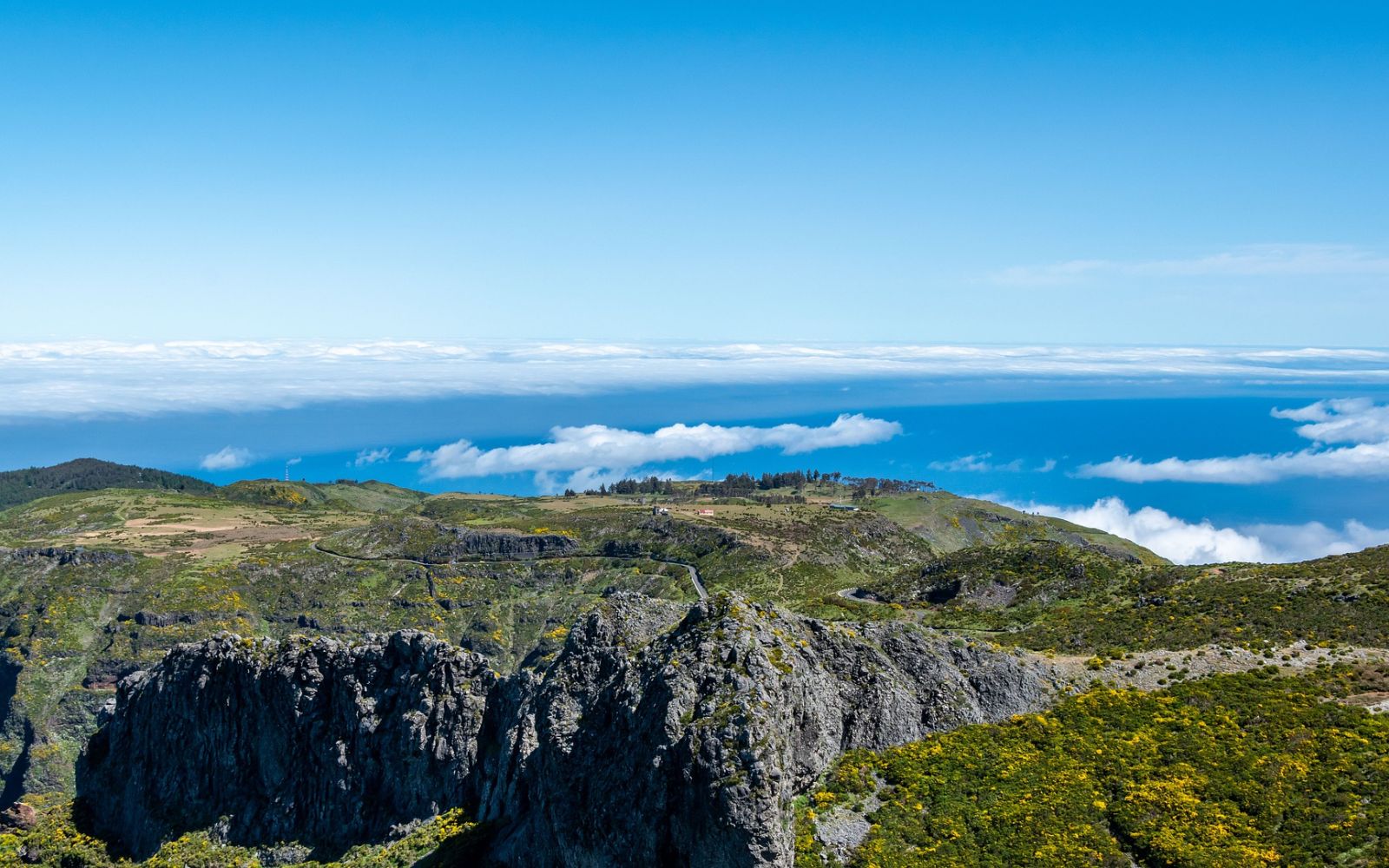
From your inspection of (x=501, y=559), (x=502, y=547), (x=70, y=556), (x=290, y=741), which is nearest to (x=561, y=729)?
(x=290, y=741)

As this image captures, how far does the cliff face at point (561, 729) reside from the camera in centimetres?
3388

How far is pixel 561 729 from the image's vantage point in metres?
43.1

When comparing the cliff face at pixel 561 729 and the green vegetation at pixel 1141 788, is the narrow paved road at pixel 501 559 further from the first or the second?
the green vegetation at pixel 1141 788

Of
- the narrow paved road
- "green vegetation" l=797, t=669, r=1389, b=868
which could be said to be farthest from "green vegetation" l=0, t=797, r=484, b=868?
the narrow paved road

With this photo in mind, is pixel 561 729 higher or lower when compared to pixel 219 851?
higher

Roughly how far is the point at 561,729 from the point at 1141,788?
2711 cm

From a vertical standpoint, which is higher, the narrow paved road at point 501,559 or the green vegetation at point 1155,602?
the green vegetation at point 1155,602

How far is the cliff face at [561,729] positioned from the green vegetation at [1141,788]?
2826mm

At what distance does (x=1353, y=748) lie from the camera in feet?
123

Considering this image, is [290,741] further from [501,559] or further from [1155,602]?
[501,559]

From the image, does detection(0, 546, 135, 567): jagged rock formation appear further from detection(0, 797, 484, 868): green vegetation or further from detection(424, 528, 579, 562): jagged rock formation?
detection(0, 797, 484, 868): green vegetation

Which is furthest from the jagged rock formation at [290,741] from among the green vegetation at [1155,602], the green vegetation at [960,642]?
the green vegetation at [1155,602]

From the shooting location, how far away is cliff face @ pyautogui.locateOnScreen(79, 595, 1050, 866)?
33875mm

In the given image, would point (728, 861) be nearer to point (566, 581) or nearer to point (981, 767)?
point (981, 767)
